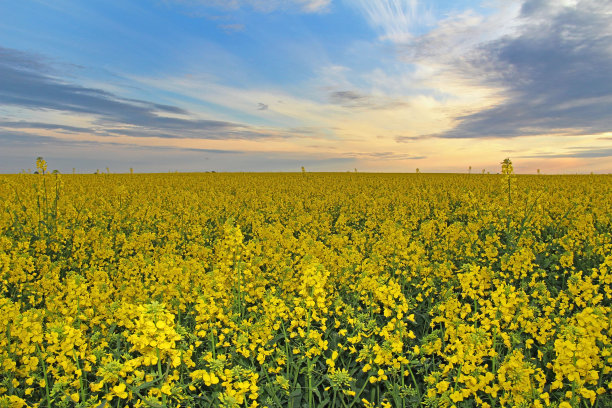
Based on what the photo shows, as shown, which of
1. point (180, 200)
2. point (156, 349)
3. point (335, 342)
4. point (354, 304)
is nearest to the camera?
point (156, 349)

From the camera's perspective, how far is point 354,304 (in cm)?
608

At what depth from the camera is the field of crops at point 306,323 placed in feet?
11.7

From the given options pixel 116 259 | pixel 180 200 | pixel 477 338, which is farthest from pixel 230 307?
pixel 180 200

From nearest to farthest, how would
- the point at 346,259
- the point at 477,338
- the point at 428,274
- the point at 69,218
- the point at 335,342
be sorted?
1. the point at 477,338
2. the point at 335,342
3. the point at 346,259
4. the point at 428,274
5. the point at 69,218

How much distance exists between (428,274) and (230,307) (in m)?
4.32

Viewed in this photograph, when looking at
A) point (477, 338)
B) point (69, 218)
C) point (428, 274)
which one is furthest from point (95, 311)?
point (69, 218)

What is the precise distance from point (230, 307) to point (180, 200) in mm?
12923

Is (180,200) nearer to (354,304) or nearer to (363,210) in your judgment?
(363,210)

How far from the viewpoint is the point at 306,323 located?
14.5 ft

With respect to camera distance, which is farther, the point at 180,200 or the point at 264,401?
the point at 180,200

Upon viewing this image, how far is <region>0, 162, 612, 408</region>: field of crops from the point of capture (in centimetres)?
357

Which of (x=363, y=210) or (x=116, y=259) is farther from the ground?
(x=363, y=210)

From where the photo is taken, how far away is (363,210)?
49.2 feet

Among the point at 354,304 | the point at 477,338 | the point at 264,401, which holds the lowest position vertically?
the point at 264,401
